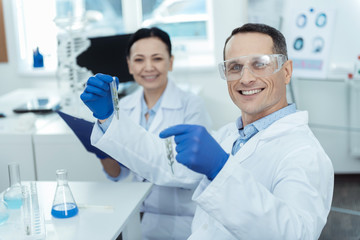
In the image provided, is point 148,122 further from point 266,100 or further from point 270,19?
point 270,19

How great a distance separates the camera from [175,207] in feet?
6.87

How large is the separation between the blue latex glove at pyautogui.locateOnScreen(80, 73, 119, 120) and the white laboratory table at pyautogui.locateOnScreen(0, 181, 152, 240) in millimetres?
325

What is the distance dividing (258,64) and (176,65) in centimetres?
251

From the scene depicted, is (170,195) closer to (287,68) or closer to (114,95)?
(114,95)

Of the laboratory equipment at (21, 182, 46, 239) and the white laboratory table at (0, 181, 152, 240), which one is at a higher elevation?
the laboratory equipment at (21, 182, 46, 239)

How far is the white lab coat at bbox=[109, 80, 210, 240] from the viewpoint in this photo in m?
2.06

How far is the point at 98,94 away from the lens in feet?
4.95

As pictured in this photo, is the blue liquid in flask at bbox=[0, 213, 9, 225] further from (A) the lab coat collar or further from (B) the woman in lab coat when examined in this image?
(A) the lab coat collar

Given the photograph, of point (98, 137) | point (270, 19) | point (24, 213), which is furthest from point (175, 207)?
point (270, 19)

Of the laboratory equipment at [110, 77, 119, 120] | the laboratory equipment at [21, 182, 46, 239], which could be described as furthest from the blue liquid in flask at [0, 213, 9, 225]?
the laboratory equipment at [110, 77, 119, 120]

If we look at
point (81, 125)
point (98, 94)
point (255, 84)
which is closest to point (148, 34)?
point (81, 125)

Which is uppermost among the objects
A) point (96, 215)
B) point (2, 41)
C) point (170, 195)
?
point (2, 41)

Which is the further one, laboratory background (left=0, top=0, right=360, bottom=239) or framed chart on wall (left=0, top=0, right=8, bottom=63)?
framed chart on wall (left=0, top=0, right=8, bottom=63)

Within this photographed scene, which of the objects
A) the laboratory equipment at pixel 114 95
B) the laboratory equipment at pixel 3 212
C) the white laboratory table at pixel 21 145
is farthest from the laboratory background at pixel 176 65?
the laboratory equipment at pixel 114 95
